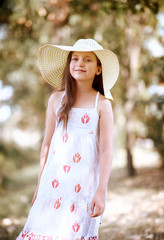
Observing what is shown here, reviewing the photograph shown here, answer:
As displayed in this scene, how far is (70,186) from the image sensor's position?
6.63 ft

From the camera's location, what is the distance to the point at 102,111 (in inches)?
81.4

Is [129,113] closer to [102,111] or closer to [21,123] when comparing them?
[102,111]

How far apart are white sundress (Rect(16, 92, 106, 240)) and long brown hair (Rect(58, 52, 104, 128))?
0.05 meters

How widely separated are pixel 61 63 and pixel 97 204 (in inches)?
46.8

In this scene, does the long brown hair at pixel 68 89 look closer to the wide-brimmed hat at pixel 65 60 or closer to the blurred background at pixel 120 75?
the wide-brimmed hat at pixel 65 60

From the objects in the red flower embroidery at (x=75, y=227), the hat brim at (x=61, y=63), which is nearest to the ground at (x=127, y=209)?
the red flower embroidery at (x=75, y=227)

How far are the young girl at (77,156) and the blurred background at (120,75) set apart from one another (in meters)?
1.26

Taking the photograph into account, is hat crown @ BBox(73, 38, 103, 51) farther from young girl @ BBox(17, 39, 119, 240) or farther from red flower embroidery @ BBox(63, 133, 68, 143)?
red flower embroidery @ BBox(63, 133, 68, 143)

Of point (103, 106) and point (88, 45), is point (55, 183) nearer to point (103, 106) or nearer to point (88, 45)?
point (103, 106)

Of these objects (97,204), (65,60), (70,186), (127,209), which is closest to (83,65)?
(65,60)

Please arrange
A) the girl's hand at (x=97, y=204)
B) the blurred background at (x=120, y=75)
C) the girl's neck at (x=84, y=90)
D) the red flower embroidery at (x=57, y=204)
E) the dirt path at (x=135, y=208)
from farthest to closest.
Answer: the blurred background at (x=120, y=75), the dirt path at (x=135, y=208), the girl's neck at (x=84, y=90), the red flower embroidery at (x=57, y=204), the girl's hand at (x=97, y=204)

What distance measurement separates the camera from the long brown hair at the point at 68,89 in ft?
6.96

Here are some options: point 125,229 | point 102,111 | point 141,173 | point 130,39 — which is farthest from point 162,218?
point 130,39

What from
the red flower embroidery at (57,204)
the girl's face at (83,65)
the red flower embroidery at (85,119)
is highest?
the girl's face at (83,65)
